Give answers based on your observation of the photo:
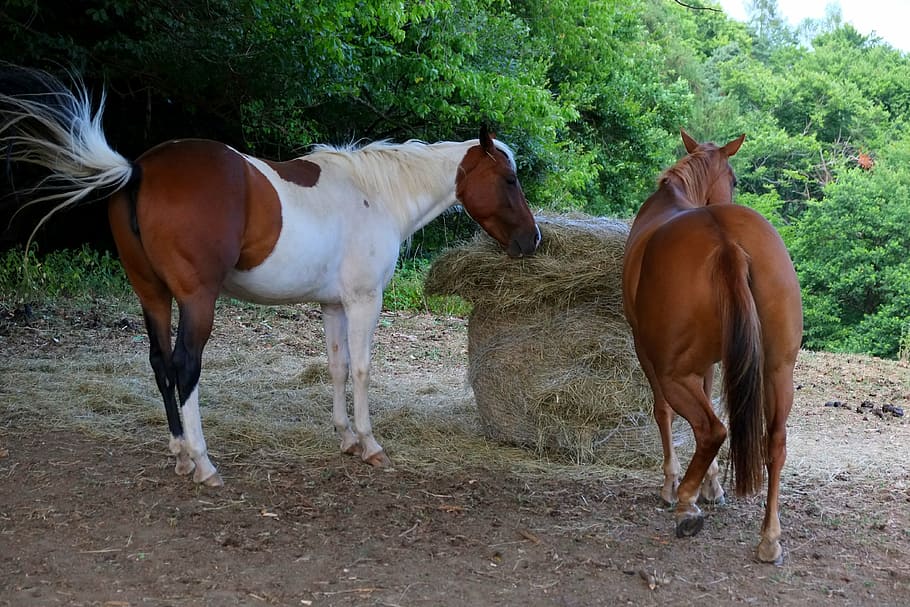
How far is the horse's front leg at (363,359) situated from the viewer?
15.4 feet

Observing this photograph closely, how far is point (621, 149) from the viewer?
18719 mm

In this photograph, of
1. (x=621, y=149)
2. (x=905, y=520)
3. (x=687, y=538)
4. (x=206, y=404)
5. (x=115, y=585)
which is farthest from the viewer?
(x=621, y=149)

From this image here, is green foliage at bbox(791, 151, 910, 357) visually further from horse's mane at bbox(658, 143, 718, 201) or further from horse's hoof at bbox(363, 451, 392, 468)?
horse's hoof at bbox(363, 451, 392, 468)

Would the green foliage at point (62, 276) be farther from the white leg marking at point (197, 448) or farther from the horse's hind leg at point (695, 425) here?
the horse's hind leg at point (695, 425)

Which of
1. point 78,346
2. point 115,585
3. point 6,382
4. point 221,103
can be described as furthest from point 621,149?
point 115,585

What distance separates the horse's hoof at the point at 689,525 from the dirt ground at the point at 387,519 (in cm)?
4

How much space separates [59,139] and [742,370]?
330cm

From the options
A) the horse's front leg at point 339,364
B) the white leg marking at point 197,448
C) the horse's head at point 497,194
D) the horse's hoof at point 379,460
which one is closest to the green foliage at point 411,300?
the horse's head at point 497,194

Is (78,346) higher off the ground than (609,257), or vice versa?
(609,257)

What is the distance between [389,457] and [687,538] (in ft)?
5.96

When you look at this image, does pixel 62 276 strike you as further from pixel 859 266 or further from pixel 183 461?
pixel 859 266

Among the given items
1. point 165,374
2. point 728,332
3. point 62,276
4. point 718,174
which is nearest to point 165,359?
point 165,374

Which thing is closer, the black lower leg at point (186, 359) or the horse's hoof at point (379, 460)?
the black lower leg at point (186, 359)

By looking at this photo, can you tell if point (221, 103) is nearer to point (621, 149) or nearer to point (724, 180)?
point (724, 180)
